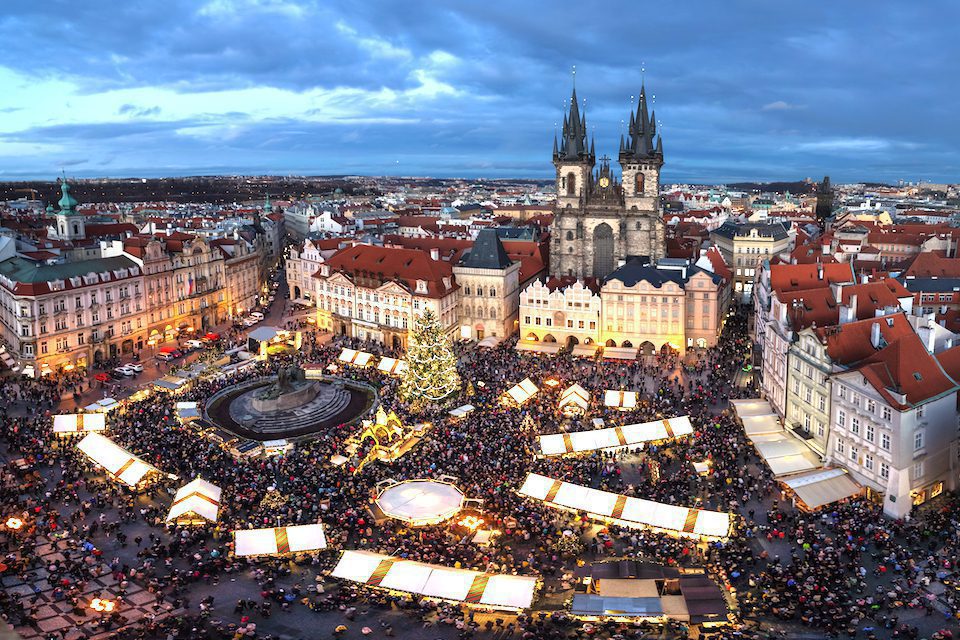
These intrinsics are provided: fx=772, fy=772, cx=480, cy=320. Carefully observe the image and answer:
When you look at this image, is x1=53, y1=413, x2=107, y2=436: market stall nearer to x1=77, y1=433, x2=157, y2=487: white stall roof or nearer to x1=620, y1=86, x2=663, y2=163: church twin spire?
x1=77, y1=433, x2=157, y2=487: white stall roof

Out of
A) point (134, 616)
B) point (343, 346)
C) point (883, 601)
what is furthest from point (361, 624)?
point (343, 346)

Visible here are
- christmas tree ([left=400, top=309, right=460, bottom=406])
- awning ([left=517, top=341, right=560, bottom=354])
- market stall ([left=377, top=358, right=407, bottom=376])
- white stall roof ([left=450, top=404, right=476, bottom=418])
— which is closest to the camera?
white stall roof ([left=450, top=404, right=476, bottom=418])

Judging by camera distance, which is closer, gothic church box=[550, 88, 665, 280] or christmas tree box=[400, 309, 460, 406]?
christmas tree box=[400, 309, 460, 406]

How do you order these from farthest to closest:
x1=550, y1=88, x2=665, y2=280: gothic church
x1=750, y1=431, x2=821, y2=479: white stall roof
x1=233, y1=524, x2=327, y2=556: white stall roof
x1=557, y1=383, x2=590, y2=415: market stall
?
x1=550, y1=88, x2=665, y2=280: gothic church < x1=557, y1=383, x2=590, y2=415: market stall < x1=750, y1=431, x2=821, y2=479: white stall roof < x1=233, y1=524, x2=327, y2=556: white stall roof

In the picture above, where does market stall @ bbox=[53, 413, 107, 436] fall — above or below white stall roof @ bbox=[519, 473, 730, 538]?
above

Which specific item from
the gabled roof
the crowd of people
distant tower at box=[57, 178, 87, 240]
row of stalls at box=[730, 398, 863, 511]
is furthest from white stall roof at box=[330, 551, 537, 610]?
distant tower at box=[57, 178, 87, 240]

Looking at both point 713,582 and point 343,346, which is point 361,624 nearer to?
point 713,582

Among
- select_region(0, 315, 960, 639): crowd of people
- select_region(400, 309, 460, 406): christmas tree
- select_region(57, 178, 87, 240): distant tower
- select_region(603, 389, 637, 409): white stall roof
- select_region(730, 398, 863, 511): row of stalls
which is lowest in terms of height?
select_region(0, 315, 960, 639): crowd of people
